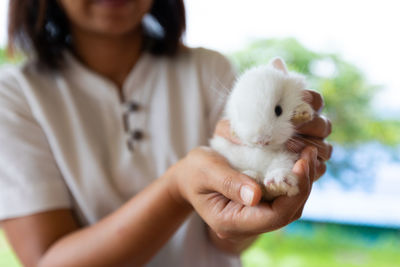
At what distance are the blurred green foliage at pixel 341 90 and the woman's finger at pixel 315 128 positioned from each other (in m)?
0.95

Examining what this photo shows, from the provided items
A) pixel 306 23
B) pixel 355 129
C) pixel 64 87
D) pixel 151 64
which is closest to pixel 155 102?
pixel 151 64

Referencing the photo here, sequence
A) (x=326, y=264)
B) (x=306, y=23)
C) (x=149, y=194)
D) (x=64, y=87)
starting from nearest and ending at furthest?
(x=149, y=194), (x=64, y=87), (x=306, y=23), (x=326, y=264)

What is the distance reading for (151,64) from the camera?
92 centimetres

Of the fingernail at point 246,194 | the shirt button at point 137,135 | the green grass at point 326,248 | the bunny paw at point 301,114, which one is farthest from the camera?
the green grass at point 326,248

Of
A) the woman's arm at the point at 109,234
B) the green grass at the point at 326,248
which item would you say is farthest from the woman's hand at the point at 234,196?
the green grass at the point at 326,248

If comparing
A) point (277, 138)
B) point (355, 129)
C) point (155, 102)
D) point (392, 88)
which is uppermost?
point (277, 138)

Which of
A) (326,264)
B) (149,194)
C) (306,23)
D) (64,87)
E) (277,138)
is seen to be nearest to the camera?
(277,138)

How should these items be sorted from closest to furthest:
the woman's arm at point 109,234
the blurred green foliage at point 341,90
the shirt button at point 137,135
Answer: the woman's arm at point 109,234 → the shirt button at point 137,135 → the blurred green foliage at point 341,90

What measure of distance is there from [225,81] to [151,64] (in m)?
0.19

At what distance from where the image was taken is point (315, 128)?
1.98ft

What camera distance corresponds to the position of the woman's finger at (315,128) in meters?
0.59

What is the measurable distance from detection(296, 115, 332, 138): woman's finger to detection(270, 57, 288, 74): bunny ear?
0.10 m

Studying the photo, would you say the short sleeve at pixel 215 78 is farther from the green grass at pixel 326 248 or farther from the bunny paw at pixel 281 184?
the green grass at pixel 326 248

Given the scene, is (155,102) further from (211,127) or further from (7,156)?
(7,156)
